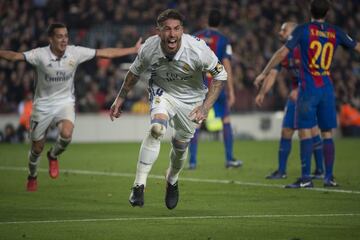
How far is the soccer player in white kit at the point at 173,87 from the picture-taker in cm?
975

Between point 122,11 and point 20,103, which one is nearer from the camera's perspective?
point 20,103

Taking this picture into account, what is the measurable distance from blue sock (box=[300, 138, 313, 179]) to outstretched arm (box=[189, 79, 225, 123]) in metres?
2.98

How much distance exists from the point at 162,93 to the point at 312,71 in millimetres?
3095

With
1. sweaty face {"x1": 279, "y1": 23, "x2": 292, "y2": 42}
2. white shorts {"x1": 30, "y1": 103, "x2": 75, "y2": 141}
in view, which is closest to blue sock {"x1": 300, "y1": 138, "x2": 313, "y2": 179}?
sweaty face {"x1": 279, "y1": 23, "x2": 292, "y2": 42}

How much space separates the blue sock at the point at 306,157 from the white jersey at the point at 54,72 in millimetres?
3207

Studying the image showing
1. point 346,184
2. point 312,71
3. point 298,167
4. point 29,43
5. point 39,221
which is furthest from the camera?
point 29,43

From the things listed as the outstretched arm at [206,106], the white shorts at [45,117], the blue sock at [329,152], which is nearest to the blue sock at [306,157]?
the blue sock at [329,152]

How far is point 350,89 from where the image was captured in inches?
1137

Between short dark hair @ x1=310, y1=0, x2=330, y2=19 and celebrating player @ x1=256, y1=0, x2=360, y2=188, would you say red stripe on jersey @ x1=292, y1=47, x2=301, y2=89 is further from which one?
short dark hair @ x1=310, y1=0, x2=330, y2=19

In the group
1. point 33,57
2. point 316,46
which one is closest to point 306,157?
point 316,46

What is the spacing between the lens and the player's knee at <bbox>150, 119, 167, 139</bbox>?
9.73 metres

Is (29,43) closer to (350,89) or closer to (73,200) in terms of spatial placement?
(350,89)

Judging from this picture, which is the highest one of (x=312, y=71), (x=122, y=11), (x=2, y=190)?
(x=122, y=11)

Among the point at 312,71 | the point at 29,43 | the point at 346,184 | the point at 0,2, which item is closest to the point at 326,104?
the point at 312,71
